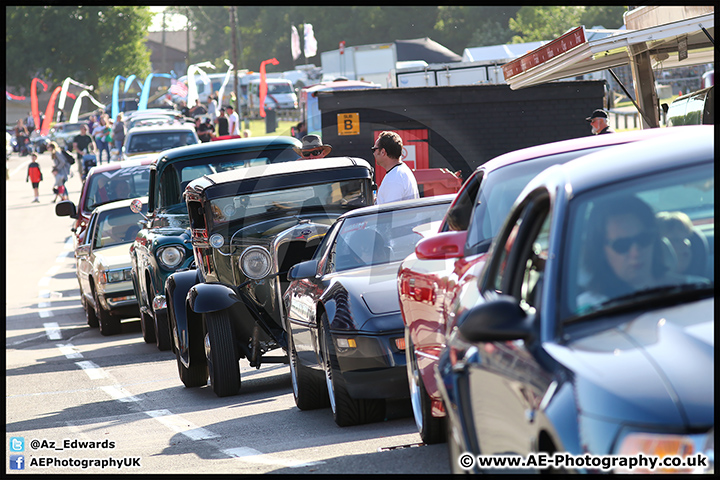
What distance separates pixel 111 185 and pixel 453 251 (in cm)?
1444

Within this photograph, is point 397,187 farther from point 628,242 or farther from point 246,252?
point 628,242

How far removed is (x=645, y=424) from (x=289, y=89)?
67281mm

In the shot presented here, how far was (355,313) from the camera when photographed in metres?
7.53

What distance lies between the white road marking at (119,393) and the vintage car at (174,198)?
1.66 m

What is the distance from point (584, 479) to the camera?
3.04 m

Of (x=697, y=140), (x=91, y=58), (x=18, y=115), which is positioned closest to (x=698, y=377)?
(x=697, y=140)

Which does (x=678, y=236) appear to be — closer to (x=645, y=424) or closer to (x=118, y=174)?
(x=645, y=424)

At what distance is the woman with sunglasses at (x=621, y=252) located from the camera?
11.9ft

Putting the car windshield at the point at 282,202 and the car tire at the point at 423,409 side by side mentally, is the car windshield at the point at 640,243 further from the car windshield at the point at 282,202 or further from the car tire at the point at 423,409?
A: the car windshield at the point at 282,202

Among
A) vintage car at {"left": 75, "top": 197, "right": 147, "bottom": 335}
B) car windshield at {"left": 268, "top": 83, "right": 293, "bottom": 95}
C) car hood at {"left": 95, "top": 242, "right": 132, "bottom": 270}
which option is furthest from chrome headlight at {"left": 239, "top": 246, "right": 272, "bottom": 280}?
car windshield at {"left": 268, "top": 83, "right": 293, "bottom": 95}

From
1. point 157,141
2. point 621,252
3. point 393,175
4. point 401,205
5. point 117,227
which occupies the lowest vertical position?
point 117,227

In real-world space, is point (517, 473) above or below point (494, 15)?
below

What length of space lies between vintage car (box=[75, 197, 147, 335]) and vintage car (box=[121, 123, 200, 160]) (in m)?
8.95

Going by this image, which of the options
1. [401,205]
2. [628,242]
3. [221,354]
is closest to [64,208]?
[221,354]
